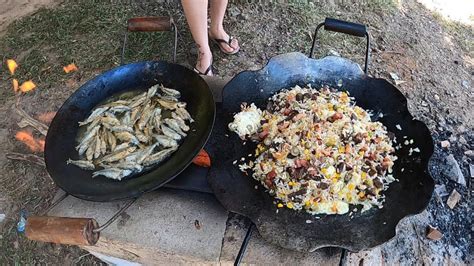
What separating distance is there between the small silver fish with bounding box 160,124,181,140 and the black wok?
5 cm

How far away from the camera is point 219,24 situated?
4.12 m

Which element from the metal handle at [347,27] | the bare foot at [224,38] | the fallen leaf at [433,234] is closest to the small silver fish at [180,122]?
the metal handle at [347,27]

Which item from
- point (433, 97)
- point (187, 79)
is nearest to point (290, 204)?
point (187, 79)

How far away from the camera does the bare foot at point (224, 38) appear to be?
166 inches

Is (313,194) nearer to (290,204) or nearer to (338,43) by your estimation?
(290,204)

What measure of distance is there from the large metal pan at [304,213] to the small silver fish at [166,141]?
0.74ft

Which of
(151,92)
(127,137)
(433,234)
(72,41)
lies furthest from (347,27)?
(72,41)

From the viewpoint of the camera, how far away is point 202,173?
250cm

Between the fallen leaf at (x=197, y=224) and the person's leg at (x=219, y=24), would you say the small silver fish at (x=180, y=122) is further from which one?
the person's leg at (x=219, y=24)

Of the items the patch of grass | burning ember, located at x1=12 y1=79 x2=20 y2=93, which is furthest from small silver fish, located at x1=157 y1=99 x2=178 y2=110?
the patch of grass

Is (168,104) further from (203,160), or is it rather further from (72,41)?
(72,41)

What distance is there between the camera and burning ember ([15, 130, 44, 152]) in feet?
12.9

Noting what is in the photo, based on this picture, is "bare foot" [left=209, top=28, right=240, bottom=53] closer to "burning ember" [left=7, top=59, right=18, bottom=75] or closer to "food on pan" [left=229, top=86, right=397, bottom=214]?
"food on pan" [left=229, top=86, right=397, bottom=214]

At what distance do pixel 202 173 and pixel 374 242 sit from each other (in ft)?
3.37
